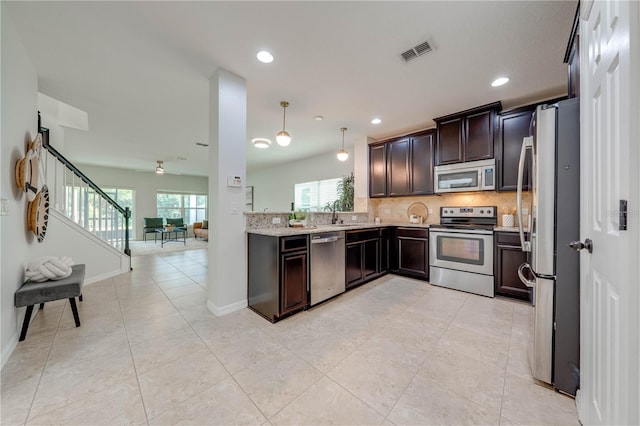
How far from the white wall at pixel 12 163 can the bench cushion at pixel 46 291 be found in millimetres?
55

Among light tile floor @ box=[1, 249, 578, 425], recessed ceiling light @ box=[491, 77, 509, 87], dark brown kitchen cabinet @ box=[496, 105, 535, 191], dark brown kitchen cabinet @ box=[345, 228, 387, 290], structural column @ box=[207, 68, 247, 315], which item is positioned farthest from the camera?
dark brown kitchen cabinet @ box=[345, 228, 387, 290]

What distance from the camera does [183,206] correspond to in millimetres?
9672

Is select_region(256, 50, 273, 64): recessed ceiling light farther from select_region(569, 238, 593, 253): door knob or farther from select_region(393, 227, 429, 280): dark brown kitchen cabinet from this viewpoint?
select_region(393, 227, 429, 280): dark brown kitchen cabinet

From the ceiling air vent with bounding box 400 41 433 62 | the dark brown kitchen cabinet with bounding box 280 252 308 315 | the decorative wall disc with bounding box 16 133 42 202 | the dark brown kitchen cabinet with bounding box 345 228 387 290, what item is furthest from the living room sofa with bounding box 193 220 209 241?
the ceiling air vent with bounding box 400 41 433 62

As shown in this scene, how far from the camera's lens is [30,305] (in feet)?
6.53

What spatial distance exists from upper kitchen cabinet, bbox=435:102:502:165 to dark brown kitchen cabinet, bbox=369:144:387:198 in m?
0.94

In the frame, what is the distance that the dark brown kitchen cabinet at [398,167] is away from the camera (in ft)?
13.5

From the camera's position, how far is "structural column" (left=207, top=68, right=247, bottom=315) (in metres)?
2.47

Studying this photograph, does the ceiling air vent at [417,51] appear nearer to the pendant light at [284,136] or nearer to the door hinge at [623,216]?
the pendant light at [284,136]

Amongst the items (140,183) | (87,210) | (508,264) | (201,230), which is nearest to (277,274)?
(508,264)

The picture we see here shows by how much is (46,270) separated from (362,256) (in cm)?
337

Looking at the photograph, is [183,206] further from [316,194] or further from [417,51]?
[417,51]

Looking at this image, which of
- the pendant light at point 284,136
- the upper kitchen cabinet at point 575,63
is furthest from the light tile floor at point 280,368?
the pendant light at point 284,136

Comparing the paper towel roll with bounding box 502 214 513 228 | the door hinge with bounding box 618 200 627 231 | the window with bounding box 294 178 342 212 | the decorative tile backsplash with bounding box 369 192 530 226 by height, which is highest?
the window with bounding box 294 178 342 212
